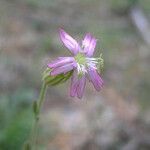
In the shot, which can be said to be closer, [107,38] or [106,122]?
[106,122]

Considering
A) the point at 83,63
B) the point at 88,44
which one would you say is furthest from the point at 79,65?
the point at 88,44

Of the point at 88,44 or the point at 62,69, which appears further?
the point at 88,44

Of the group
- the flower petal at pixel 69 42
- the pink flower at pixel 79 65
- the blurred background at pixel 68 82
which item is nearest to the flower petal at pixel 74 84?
the pink flower at pixel 79 65

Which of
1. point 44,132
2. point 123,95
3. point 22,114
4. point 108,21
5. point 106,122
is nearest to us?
point 22,114

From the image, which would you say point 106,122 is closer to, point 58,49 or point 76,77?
point 58,49

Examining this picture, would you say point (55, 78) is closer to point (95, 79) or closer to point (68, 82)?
point (95, 79)

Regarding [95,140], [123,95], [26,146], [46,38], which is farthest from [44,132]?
[46,38]

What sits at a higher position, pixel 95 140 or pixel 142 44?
pixel 142 44
